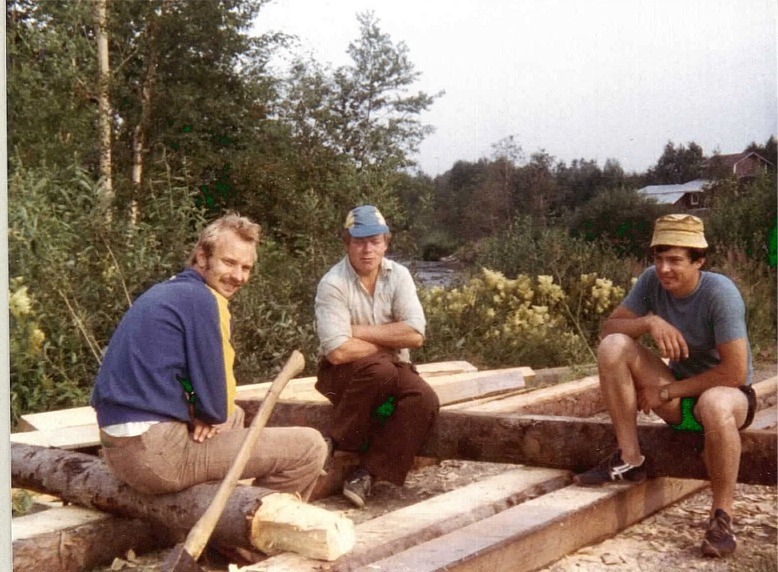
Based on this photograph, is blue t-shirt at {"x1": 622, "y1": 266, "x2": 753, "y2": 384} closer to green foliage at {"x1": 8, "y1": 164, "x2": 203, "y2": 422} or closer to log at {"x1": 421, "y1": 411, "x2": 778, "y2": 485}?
log at {"x1": 421, "y1": 411, "x2": 778, "y2": 485}

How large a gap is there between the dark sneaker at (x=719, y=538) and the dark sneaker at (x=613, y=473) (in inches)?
15.6

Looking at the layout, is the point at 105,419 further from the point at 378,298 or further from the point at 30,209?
the point at 30,209

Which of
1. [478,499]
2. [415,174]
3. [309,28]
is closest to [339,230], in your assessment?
[415,174]

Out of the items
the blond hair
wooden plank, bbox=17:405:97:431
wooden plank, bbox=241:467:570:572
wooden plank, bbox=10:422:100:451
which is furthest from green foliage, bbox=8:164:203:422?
wooden plank, bbox=241:467:570:572

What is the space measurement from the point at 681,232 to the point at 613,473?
0.92 m

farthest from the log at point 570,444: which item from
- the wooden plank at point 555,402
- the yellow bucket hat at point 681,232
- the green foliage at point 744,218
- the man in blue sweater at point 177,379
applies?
the green foliage at point 744,218

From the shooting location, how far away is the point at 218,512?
2.56 metres

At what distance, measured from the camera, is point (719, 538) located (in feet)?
9.90

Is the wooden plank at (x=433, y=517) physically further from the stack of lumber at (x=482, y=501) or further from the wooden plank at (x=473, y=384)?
the wooden plank at (x=473, y=384)

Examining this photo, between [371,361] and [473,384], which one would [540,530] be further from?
[473,384]

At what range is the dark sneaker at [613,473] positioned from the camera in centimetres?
341

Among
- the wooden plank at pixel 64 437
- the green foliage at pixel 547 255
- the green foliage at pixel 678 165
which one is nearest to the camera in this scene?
the wooden plank at pixel 64 437

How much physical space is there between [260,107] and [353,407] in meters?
1.99

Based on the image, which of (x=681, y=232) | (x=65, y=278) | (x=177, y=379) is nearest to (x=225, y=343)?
(x=177, y=379)
